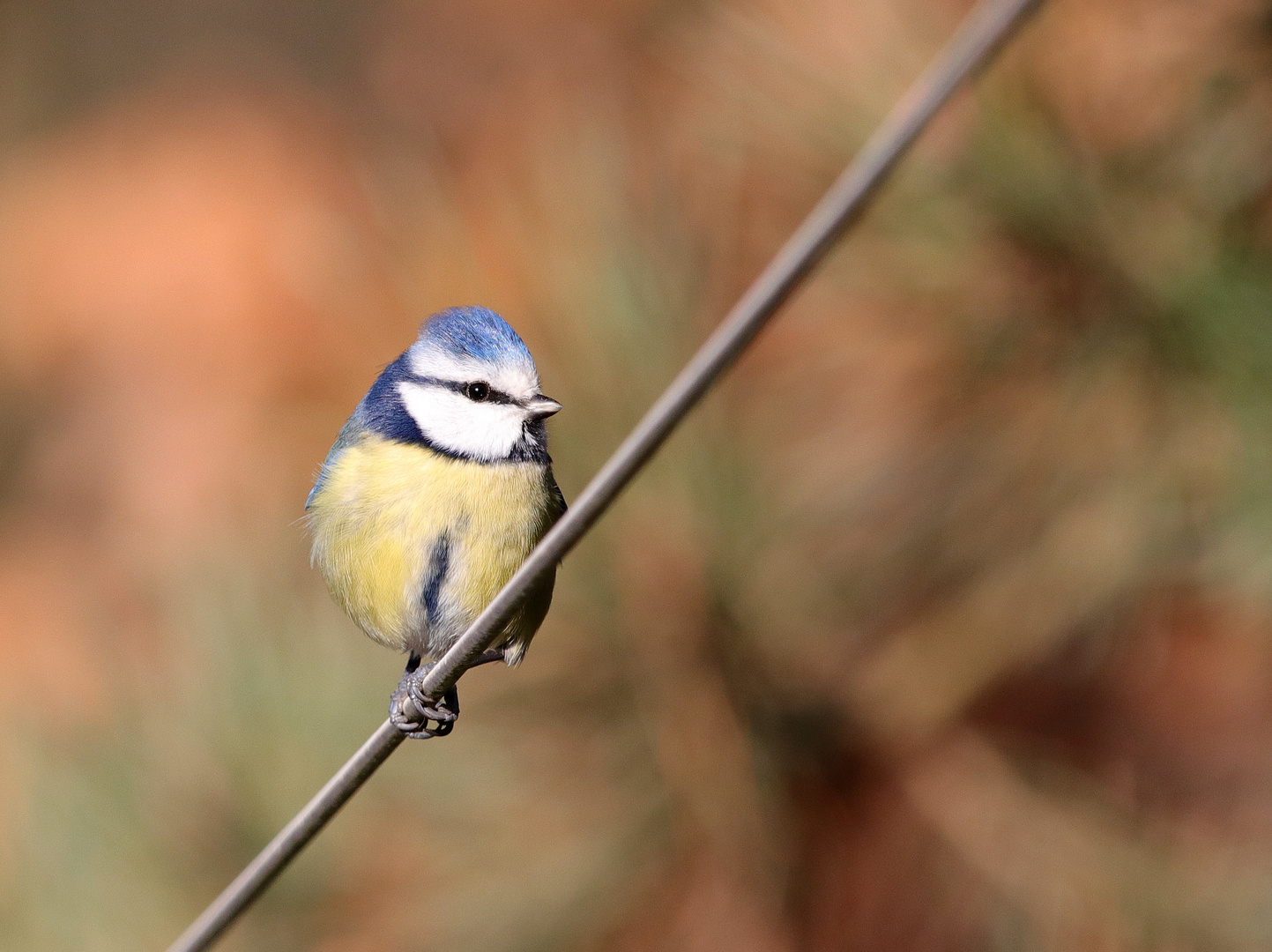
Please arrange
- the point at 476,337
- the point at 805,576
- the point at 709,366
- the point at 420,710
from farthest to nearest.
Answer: the point at 805,576 < the point at 476,337 < the point at 420,710 < the point at 709,366

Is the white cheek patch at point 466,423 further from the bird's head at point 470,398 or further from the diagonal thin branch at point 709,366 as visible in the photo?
the diagonal thin branch at point 709,366

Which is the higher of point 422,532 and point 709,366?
point 709,366

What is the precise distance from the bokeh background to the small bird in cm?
34

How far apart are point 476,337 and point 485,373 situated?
0.07 ft

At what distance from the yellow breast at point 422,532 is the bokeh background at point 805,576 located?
0.37m

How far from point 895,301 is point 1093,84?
0.22m

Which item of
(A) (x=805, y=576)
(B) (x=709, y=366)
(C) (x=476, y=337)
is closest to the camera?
(B) (x=709, y=366)

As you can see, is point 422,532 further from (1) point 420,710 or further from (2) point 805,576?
(2) point 805,576

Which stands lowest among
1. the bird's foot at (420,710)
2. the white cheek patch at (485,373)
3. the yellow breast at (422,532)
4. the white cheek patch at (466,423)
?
the bird's foot at (420,710)

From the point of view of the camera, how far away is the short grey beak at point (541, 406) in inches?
22.6

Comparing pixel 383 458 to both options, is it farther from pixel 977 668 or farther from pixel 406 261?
pixel 977 668

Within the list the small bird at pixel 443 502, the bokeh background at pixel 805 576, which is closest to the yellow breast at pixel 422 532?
the small bird at pixel 443 502

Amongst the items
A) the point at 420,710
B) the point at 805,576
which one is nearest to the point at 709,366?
the point at 420,710

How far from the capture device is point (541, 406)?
58cm
